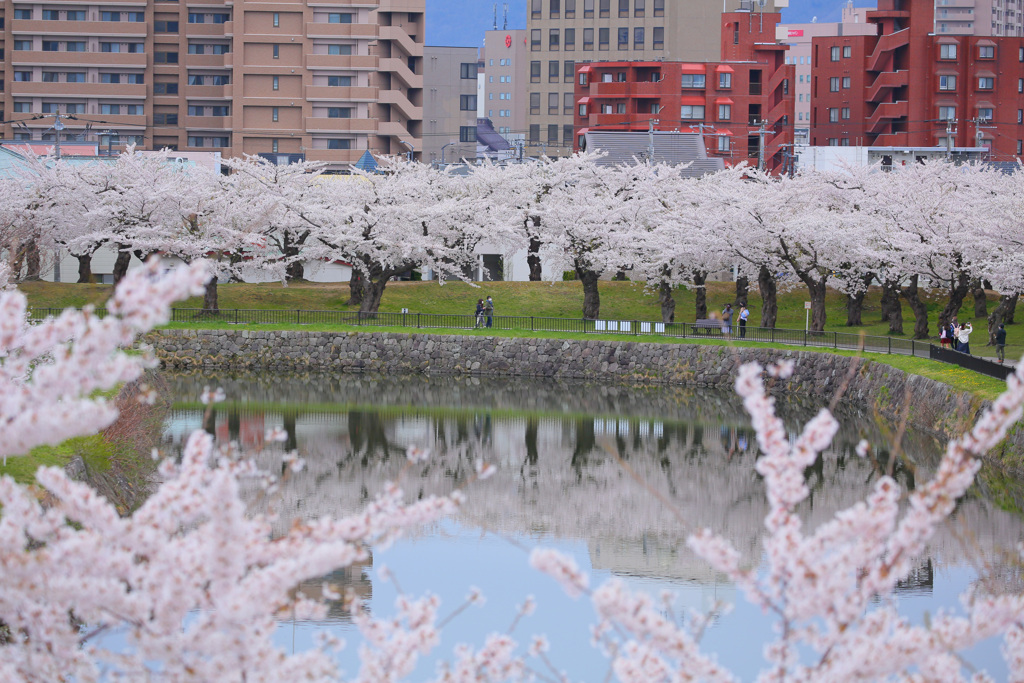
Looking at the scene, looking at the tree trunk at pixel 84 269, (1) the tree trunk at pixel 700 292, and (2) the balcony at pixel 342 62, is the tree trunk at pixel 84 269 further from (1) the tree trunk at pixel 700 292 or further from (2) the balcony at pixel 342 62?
(2) the balcony at pixel 342 62

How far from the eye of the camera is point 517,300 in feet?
133

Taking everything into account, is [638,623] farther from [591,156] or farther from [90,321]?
[591,156]

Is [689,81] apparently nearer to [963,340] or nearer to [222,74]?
[222,74]

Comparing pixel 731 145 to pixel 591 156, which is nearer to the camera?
pixel 591 156

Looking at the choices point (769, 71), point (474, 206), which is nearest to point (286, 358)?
point (474, 206)

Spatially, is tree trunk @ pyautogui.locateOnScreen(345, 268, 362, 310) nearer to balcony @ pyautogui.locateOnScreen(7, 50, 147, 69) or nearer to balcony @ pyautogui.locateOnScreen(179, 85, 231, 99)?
balcony @ pyautogui.locateOnScreen(179, 85, 231, 99)

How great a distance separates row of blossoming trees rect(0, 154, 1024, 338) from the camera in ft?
112

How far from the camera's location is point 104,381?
3.91 metres

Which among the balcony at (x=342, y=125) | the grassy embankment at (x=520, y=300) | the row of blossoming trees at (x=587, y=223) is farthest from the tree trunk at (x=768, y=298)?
the balcony at (x=342, y=125)

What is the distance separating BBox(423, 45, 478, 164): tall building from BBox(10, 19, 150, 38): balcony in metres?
28.8

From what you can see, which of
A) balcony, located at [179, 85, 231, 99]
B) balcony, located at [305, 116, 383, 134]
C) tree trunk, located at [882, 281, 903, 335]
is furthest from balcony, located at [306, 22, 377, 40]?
tree trunk, located at [882, 281, 903, 335]

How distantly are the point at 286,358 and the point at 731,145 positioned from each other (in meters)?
37.6

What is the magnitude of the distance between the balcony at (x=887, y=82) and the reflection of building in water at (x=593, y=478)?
147 feet

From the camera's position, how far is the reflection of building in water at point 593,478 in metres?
14.9
